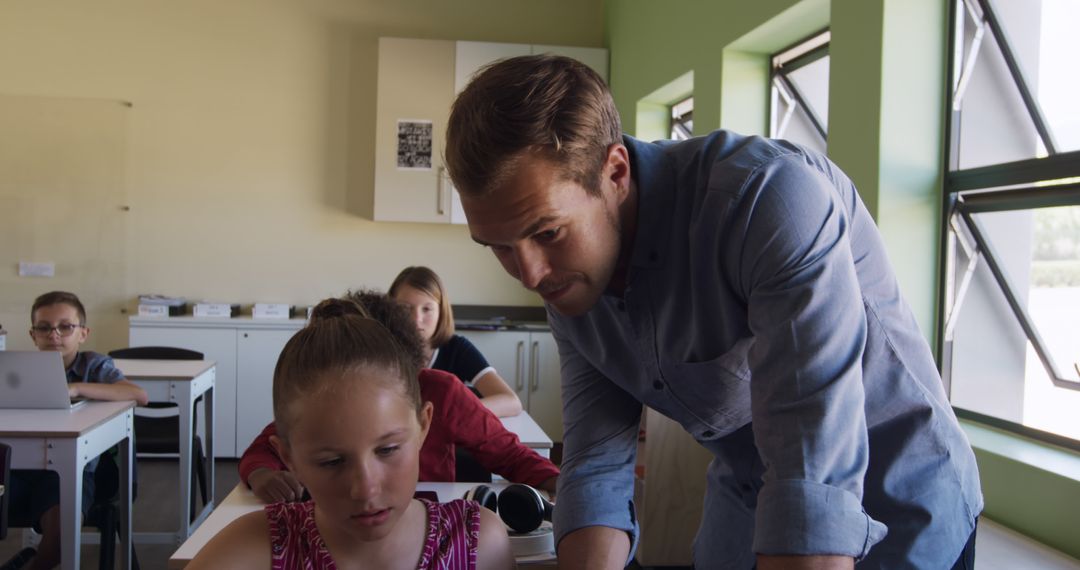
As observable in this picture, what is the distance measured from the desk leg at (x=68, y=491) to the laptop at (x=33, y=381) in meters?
0.32

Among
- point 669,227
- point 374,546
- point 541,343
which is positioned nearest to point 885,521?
point 669,227

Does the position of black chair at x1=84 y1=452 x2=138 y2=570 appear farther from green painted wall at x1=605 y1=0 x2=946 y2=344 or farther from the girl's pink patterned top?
green painted wall at x1=605 y1=0 x2=946 y2=344

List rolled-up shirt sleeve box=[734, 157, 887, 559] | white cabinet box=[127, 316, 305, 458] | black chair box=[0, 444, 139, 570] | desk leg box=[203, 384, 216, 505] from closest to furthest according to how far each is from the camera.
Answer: rolled-up shirt sleeve box=[734, 157, 887, 559]
black chair box=[0, 444, 139, 570]
desk leg box=[203, 384, 216, 505]
white cabinet box=[127, 316, 305, 458]

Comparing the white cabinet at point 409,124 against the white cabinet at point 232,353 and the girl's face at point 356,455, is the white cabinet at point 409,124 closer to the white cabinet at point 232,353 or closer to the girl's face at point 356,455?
the white cabinet at point 232,353

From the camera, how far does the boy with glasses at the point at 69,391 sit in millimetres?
2951

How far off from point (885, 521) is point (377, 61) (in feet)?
17.3

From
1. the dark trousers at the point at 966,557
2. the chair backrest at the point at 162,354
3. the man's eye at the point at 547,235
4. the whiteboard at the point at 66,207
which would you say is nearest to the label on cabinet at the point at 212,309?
the whiteboard at the point at 66,207

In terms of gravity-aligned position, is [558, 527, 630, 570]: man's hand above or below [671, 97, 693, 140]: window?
below

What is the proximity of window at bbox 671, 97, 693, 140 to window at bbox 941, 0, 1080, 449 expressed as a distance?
7.67ft

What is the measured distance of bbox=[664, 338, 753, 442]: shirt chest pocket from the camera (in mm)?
1010

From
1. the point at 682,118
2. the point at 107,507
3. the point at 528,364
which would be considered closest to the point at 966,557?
the point at 107,507

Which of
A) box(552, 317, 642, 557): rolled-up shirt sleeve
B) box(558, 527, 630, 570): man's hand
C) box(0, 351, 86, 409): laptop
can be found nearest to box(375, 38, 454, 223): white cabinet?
box(0, 351, 86, 409): laptop

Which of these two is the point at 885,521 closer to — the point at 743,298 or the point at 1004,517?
the point at 743,298

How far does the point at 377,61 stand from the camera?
5.74m
